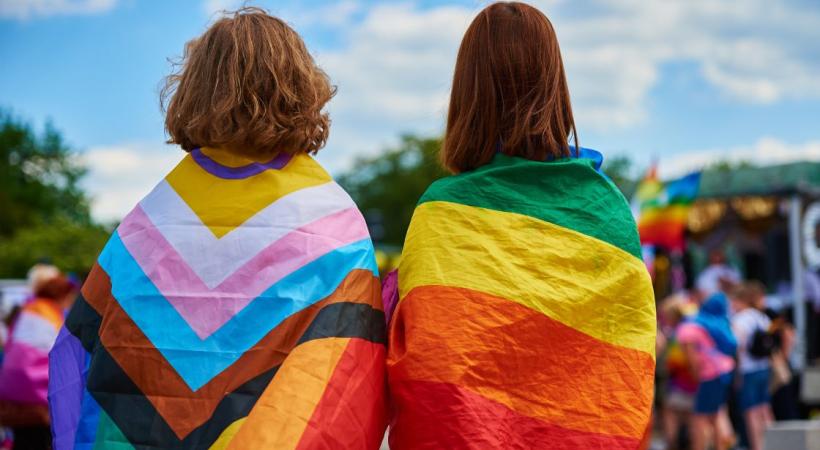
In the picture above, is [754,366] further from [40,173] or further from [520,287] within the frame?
[40,173]

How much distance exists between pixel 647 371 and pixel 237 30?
1478mm

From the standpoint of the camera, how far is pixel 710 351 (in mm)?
9008

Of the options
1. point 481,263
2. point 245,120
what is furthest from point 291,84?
point 481,263

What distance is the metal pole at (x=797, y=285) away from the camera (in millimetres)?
13191

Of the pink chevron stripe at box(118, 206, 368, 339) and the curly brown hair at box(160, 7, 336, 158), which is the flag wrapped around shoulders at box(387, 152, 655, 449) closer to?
the pink chevron stripe at box(118, 206, 368, 339)

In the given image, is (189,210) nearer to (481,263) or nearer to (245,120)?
(245,120)

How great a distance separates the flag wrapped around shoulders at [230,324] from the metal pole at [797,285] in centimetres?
1126

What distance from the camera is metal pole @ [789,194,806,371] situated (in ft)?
43.3

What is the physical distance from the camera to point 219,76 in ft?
8.71

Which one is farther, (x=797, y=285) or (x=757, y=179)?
(x=757, y=179)

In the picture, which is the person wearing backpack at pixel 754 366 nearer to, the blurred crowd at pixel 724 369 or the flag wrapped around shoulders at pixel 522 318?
the blurred crowd at pixel 724 369

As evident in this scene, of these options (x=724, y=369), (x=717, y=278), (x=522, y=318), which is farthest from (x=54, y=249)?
(x=522, y=318)

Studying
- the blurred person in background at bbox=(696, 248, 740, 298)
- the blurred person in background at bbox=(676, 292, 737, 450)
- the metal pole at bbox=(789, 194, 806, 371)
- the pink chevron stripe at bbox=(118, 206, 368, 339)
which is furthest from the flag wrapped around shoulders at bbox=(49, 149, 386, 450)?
the metal pole at bbox=(789, 194, 806, 371)

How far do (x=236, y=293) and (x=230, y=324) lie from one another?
80mm
